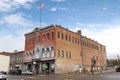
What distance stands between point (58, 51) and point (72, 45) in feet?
27.0

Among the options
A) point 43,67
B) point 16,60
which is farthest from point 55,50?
point 16,60

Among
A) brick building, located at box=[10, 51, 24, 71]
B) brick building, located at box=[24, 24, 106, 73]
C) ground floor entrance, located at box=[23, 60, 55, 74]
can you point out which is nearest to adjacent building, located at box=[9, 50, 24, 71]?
brick building, located at box=[10, 51, 24, 71]

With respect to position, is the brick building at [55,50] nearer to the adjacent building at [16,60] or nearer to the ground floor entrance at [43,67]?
the ground floor entrance at [43,67]

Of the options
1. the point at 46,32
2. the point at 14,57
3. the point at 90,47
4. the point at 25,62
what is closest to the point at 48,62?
the point at 46,32

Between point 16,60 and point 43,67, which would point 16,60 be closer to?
point 16,60

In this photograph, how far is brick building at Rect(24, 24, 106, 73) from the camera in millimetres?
49688

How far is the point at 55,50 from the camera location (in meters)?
48.9

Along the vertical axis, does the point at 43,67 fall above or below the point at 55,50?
below

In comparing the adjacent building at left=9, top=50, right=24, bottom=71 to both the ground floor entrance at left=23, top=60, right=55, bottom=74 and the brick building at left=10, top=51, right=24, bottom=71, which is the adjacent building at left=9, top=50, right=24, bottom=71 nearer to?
the brick building at left=10, top=51, right=24, bottom=71

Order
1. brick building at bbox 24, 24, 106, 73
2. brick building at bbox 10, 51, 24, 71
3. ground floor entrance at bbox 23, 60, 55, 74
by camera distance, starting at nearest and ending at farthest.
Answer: ground floor entrance at bbox 23, 60, 55, 74 < brick building at bbox 24, 24, 106, 73 < brick building at bbox 10, 51, 24, 71

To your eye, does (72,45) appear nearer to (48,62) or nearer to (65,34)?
(65,34)

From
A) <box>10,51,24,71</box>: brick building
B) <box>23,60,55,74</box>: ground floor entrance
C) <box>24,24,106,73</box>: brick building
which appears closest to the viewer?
<box>23,60,55,74</box>: ground floor entrance

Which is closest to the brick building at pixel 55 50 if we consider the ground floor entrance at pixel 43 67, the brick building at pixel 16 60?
the ground floor entrance at pixel 43 67

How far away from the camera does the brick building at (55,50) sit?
163 feet
